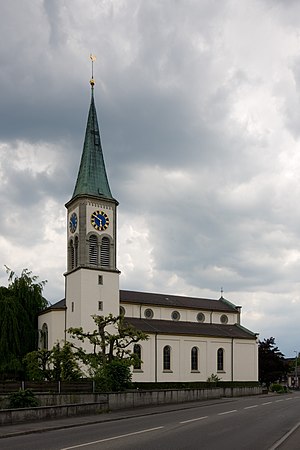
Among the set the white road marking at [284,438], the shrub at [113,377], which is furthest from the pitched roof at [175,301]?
the white road marking at [284,438]

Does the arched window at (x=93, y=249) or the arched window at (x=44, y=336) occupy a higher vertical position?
the arched window at (x=93, y=249)

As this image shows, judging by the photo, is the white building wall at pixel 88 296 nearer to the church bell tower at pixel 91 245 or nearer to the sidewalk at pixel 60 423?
the church bell tower at pixel 91 245

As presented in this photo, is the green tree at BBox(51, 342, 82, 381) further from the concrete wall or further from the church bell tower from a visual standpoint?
the church bell tower

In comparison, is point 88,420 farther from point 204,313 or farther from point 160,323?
point 204,313

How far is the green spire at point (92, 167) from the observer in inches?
2499

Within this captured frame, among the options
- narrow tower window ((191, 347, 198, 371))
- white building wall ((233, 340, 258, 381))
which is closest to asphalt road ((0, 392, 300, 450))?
narrow tower window ((191, 347, 198, 371))

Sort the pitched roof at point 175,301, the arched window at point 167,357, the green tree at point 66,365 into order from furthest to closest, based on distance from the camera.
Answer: the pitched roof at point 175,301
the arched window at point 167,357
the green tree at point 66,365

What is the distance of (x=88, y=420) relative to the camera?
88.1 ft

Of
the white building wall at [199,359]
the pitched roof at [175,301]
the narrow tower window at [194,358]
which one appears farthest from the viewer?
the pitched roof at [175,301]

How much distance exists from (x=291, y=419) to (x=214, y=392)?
2479 centimetres

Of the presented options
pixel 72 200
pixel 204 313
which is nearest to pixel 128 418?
pixel 72 200

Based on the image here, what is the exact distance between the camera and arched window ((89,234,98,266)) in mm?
60500

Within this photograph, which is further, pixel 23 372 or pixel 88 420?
pixel 23 372

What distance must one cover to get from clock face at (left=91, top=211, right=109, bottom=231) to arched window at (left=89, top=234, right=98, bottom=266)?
1197mm
